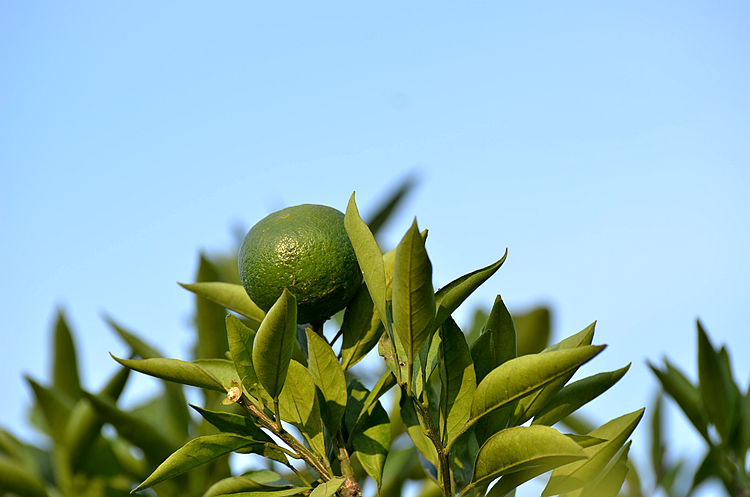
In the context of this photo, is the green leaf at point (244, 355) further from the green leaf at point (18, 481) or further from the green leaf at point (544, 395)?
the green leaf at point (18, 481)

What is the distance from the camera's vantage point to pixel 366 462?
4.53 ft

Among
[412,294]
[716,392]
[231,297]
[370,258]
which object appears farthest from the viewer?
[716,392]

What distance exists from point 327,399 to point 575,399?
0.44m

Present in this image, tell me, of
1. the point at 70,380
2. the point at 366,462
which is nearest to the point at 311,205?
the point at 366,462

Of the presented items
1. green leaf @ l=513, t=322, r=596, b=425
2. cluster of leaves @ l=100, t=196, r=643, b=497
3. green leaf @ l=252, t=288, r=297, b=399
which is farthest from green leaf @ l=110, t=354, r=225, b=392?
green leaf @ l=513, t=322, r=596, b=425

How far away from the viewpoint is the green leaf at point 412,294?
3.44 feet

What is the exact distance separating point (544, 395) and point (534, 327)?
123 centimetres

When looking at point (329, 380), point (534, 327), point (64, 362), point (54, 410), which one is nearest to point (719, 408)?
point (534, 327)

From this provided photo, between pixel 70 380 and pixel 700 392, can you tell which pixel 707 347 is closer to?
pixel 700 392

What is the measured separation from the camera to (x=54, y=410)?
250 centimetres

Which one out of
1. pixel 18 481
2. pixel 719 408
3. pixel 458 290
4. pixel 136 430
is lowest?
pixel 719 408

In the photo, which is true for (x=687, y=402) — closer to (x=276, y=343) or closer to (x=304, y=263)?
(x=304, y=263)

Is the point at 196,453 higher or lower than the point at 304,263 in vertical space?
lower

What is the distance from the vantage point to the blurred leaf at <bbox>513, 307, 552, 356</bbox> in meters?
2.54
